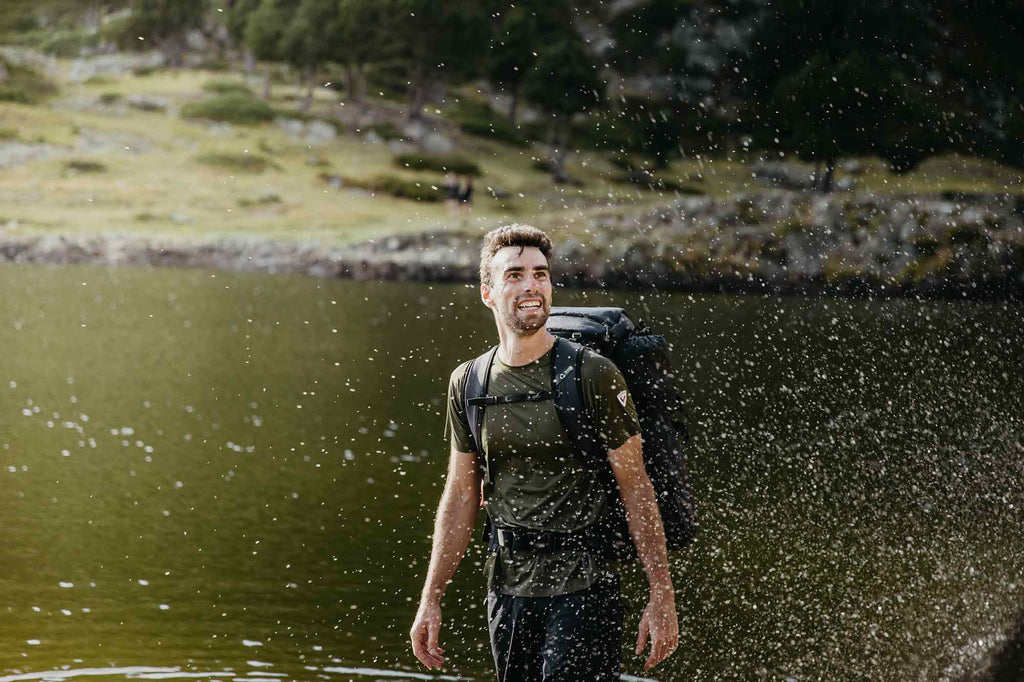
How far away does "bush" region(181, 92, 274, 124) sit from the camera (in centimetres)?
9319

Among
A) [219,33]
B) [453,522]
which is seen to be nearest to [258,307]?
[453,522]

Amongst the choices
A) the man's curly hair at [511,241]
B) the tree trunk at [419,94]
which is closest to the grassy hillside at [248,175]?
the tree trunk at [419,94]

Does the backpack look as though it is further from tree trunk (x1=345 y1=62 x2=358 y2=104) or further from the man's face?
tree trunk (x1=345 y1=62 x2=358 y2=104)

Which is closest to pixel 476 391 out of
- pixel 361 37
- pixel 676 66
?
pixel 361 37

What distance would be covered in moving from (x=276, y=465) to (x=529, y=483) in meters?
11.9

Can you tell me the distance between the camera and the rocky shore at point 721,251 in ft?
187

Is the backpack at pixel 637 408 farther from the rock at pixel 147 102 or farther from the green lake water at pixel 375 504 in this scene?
the rock at pixel 147 102

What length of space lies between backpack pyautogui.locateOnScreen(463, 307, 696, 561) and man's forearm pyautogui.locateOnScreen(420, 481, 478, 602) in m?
0.12

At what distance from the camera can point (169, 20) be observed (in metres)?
115

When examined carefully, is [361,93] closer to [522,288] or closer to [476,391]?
[476,391]

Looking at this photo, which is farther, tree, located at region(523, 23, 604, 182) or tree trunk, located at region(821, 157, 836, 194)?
tree, located at region(523, 23, 604, 182)

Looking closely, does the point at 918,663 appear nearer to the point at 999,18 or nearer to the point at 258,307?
the point at 258,307

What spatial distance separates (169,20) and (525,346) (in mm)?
118891

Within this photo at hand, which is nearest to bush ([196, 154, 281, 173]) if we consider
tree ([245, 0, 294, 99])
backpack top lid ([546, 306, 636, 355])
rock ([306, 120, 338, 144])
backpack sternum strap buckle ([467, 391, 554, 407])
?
rock ([306, 120, 338, 144])
